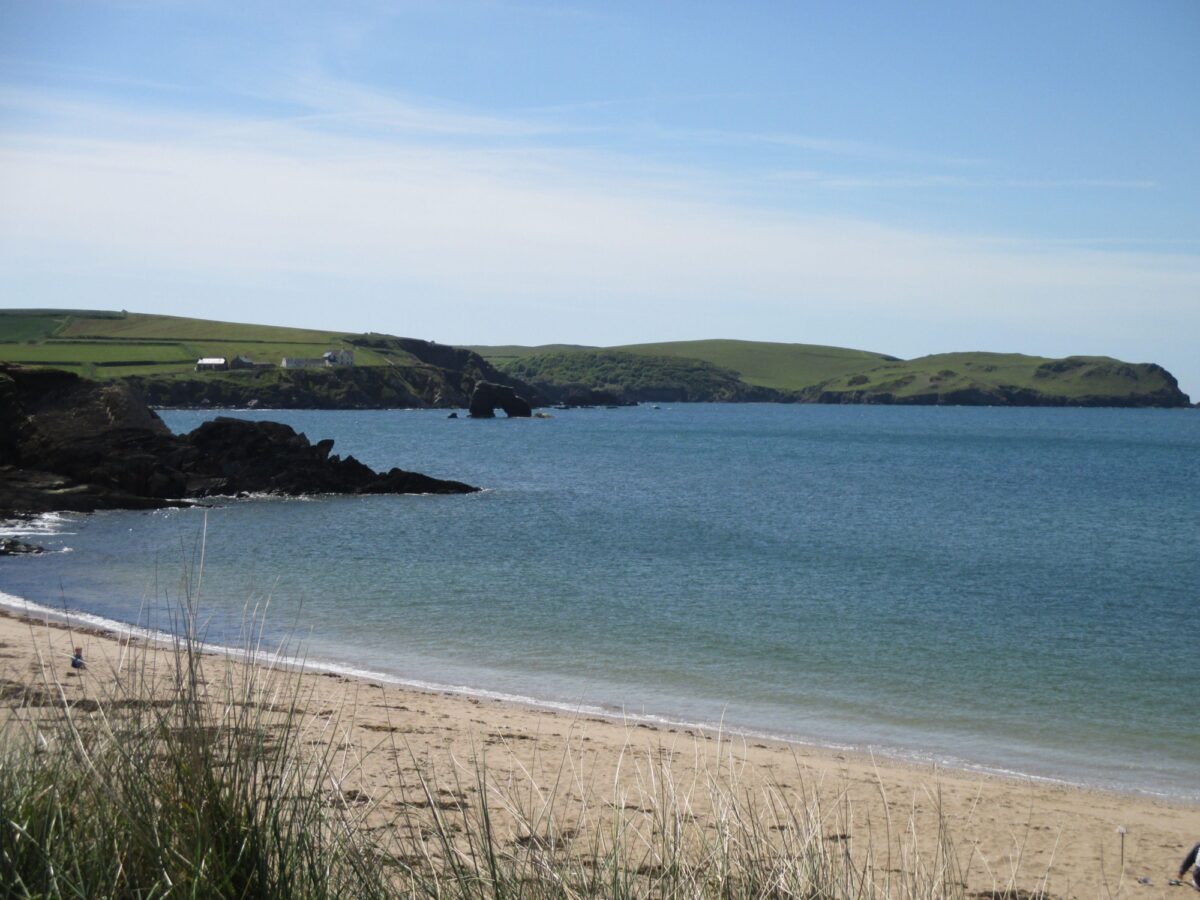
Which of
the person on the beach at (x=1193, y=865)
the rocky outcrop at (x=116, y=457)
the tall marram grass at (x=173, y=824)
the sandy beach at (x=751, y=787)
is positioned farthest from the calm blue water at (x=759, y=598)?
the person on the beach at (x=1193, y=865)

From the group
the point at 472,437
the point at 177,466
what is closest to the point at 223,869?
the point at 177,466

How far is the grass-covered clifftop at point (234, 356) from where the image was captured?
125150mm

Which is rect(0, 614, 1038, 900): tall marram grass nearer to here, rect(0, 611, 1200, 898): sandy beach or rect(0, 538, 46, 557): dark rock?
rect(0, 611, 1200, 898): sandy beach

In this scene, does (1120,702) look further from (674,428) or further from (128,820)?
(674,428)

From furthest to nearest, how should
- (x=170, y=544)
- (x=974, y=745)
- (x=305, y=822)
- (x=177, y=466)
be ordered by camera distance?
(x=177, y=466)
(x=170, y=544)
(x=974, y=745)
(x=305, y=822)

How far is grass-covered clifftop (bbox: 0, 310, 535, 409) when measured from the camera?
12515 centimetres

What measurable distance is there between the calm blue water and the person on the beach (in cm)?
364

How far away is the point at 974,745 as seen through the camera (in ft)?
47.3

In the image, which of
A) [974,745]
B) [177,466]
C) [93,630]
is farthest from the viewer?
[177,466]

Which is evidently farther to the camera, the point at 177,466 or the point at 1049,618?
the point at 177,466

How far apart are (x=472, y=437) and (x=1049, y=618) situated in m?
76.2

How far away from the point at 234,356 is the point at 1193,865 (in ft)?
491

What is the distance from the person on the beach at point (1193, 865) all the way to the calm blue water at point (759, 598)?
3639 millimetres

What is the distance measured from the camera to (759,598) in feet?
80.5
